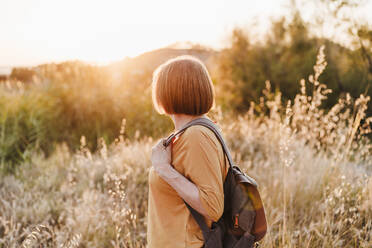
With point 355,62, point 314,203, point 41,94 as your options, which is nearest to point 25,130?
point 41,94

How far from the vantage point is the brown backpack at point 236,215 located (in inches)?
59.9

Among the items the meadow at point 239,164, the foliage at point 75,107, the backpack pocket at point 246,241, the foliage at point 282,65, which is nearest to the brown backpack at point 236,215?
the backpack pocket at point 246,241

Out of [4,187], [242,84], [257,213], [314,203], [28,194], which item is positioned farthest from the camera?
[242,84]

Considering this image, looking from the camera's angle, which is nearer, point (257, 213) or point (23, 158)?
point (257, 213)

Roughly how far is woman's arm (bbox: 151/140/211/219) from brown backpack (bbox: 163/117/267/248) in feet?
0.17

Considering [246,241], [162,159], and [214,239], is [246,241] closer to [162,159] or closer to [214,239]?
[214,239]

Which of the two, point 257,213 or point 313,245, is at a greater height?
point 257,213

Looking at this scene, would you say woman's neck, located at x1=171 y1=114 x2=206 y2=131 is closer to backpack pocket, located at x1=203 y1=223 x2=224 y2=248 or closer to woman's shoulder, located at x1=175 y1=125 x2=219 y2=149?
woman's shoulder, located at x1=175 y1=125 x2=219 y2=149

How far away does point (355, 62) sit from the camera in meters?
10.6

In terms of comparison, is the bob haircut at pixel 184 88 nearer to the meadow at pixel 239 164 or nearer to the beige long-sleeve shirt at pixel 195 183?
the beige long-sleeve shirt at pixel 195 183

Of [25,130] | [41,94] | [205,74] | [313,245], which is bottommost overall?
[313,245]

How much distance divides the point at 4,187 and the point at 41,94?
264cm

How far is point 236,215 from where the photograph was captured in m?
1.55

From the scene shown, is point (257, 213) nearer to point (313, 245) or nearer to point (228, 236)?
point (228, 236)
